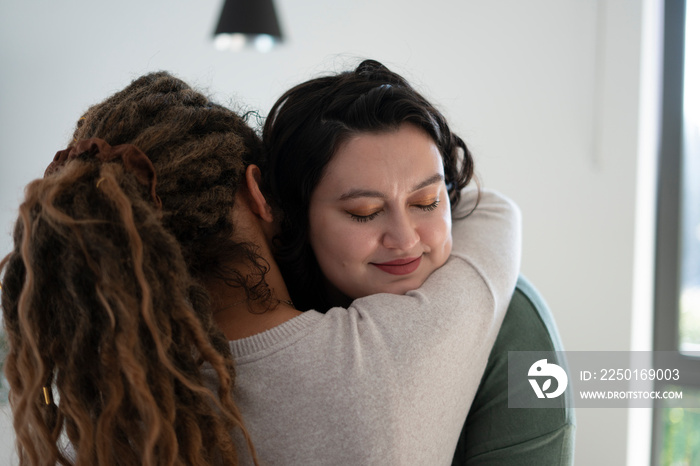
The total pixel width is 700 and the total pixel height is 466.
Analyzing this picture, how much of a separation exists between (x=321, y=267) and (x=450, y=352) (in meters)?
0.39

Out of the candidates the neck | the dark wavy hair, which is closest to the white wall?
the dark wavy hair

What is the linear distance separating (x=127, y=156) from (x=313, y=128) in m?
0.44

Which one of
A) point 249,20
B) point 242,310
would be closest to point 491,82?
point 249,20

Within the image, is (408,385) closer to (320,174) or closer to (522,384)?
(522,384)

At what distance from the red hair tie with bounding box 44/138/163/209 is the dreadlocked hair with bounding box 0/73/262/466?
0.02 meters

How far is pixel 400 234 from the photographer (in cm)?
119

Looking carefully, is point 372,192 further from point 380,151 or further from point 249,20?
point 249,20

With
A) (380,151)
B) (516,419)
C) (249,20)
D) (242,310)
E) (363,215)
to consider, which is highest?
(249,20)

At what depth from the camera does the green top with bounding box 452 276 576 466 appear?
3.72 feet

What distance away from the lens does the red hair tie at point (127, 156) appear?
90 cm

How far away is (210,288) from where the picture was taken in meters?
1.06

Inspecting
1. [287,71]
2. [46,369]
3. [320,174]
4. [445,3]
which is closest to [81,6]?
[287,71]

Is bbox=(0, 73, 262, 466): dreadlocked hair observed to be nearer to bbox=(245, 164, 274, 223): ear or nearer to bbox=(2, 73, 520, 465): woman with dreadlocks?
bbox=(2, 73, 520, 465): woman with dreadlocks

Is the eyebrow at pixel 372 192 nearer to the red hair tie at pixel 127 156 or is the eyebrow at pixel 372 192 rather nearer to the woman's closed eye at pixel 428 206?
the woman's closed eye at pixel 428 206
